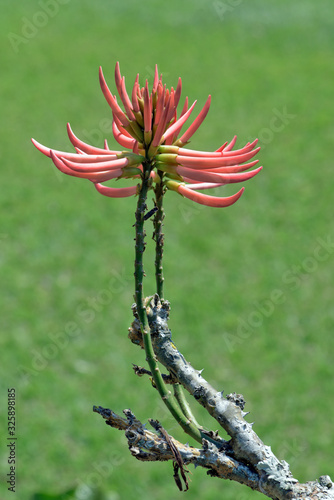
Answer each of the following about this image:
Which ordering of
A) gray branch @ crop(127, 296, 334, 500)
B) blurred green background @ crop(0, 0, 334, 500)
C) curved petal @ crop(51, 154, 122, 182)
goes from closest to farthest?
1. curved petal @ crop(51, 154, 122, 182)
2. gray branch @ crop(127, 296, 334, 500)
3. blurred green background @ crop(0, 0, 334, 500)

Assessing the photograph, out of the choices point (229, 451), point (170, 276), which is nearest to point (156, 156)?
point (229, 451)

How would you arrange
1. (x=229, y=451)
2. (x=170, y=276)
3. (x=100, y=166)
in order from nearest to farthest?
(x=100, y=166) → (x=229, y=451) → (x=170, y=276)

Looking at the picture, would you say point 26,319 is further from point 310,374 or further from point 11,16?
point 11,16

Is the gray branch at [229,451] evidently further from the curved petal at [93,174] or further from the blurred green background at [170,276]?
the blurred green background at [170,276]

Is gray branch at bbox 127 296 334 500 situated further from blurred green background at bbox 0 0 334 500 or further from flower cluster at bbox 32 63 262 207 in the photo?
blurred green background at bbox 0 0 334 500

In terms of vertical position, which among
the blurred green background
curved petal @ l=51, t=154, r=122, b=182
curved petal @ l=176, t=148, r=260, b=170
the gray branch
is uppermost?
the blurred green background

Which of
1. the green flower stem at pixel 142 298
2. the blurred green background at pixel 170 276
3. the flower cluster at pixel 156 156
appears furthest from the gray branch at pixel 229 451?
the blurred green background at pixel 170 276

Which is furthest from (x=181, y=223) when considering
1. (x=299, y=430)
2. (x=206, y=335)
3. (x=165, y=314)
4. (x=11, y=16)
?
(x=11, y=16)

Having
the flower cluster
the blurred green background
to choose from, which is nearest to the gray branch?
the flower cluster

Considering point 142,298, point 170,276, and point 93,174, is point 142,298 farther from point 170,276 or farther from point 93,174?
point 170,276
